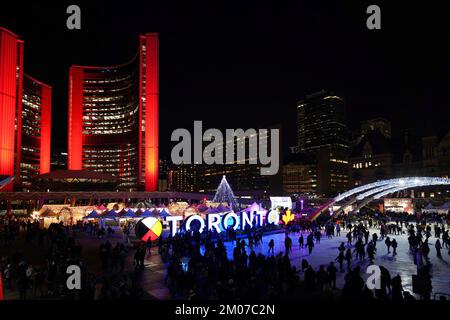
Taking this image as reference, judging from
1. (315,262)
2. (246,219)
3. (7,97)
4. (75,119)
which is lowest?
(315,262)

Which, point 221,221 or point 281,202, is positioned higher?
point 281,202

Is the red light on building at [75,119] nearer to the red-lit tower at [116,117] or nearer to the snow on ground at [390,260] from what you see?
the red-lit tower at [116,117]

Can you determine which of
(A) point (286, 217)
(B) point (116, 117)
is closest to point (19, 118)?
(B) point (116, 117)

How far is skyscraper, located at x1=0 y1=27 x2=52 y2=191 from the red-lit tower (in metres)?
7.83

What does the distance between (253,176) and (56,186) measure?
365ft

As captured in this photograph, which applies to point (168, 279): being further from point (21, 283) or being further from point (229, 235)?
point (229, 235)

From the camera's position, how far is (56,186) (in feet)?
263

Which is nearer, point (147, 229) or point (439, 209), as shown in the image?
point (147, 229)

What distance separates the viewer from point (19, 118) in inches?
3752

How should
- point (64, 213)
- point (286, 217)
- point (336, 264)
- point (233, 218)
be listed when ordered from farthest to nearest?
point (64, 213)
point (286, 217)
point (233, 218)
point (336, 264)

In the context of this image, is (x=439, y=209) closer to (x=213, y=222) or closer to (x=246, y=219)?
(x=246, y=219)

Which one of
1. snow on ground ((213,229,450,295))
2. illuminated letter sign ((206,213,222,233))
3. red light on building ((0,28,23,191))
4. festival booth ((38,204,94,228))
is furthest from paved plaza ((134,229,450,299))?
red light on building ((0,28,23,191))

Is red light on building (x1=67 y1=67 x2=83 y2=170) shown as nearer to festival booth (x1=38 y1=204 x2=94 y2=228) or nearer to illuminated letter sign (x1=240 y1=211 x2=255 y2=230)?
festival booth (x1=38 y1=204 x2=94 y2=228)

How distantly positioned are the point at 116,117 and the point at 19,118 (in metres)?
34.7
